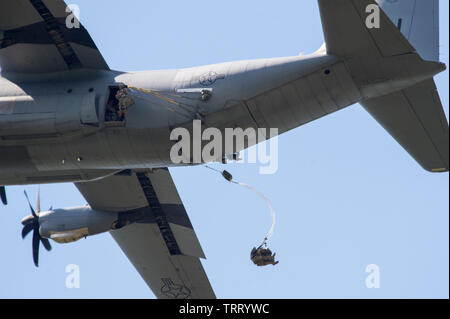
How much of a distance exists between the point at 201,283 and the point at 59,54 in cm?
1065

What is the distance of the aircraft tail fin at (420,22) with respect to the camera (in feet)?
79.7

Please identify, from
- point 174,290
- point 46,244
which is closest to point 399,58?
point 174,290

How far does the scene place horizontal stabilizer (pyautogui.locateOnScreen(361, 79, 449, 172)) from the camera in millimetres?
24031

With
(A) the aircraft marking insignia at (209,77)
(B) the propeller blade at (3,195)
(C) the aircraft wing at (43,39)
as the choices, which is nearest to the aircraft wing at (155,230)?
(B) the propeller blade at (3,195)

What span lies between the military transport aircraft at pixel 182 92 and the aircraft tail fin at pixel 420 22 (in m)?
0.04

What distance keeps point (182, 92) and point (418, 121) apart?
280 inches

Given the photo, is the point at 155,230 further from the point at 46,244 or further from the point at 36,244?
the point at 36,244

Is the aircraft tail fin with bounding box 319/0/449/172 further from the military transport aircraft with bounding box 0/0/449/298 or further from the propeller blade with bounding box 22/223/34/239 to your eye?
the propeller blade with bounding box 22/223/34/239

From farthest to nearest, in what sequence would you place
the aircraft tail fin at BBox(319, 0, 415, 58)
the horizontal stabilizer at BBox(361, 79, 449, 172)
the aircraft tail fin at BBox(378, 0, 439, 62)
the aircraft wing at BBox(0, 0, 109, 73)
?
the aircraft wing at BBox(0, 0, 109, 73) → the aircraft tail fin at BBox(378, 0, 439, 62) → the horizontal stabilizer at BBox(361, 79, 449, 172) → the aircraft tail fin at BBox(319, 0, 415, 58)

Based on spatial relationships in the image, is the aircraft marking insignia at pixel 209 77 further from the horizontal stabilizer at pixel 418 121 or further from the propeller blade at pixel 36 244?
the propeller blade at pixel 36 244

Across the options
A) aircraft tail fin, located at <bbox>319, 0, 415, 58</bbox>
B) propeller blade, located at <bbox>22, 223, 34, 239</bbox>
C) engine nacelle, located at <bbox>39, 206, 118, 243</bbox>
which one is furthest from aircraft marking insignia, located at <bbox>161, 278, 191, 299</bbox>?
aircraft tail fin, located at <bbox>319, 0, 415, 58</bbox>

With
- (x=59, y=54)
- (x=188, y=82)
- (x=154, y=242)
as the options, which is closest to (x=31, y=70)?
(x=59, y=54)

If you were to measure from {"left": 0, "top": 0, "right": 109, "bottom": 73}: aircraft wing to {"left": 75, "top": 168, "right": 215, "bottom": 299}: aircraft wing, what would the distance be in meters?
4.79

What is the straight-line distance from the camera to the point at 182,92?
24.8 meters
